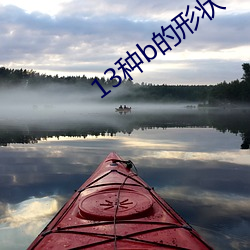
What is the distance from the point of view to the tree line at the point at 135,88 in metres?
106

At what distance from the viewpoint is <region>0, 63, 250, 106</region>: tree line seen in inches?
4159

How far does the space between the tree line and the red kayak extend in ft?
330

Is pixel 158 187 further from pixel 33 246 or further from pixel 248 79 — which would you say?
pixel 248 79

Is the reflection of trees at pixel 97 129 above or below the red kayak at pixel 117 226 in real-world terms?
above

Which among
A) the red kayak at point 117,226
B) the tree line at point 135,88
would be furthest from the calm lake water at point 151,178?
the tree line at point 135,88

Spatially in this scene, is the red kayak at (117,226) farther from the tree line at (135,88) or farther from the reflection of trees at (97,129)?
the tree line at (135,88)

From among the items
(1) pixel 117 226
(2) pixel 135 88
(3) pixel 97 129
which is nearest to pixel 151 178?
(1) pixel 117 226

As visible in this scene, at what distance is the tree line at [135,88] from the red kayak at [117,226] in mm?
100725

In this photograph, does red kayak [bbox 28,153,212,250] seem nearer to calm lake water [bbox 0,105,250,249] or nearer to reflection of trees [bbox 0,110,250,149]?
calm lake water [bbox 0,105,250,249]

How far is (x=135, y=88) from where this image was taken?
573ft

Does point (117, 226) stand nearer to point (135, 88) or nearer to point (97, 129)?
point (97, 129)

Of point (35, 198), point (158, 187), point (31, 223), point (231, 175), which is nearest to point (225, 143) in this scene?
point (231, 175)

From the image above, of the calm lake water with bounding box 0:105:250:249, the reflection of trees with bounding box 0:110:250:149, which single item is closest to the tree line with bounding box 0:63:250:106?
the reflection of trees with bounding box 0:110:250:149

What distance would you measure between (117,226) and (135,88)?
172m
